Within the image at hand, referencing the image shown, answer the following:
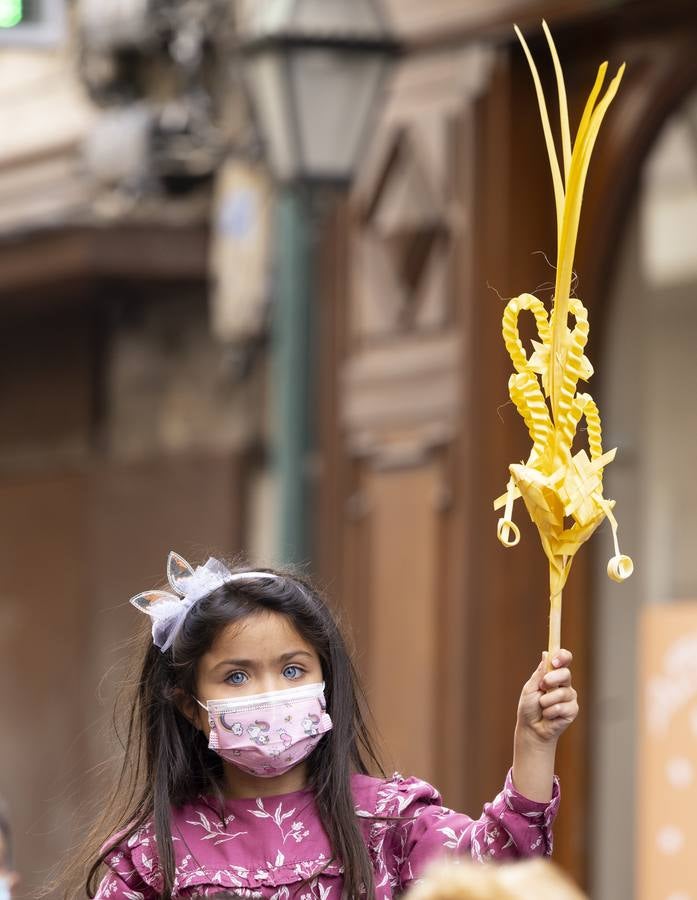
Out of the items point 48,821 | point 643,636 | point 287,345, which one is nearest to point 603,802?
point 643,636

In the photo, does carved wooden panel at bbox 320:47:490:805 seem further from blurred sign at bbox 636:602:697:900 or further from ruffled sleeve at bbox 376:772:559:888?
ruffled sleeve at bbox 376:772:559:888

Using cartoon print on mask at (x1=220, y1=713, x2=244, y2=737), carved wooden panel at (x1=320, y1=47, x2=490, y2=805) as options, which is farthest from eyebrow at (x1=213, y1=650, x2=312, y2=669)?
carved wooden panel at (x1=320, y1=47, x2=490, y2=805)

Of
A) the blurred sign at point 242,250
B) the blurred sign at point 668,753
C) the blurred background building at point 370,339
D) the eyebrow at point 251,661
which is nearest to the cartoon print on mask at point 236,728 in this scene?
the eyebrow at point 251,661

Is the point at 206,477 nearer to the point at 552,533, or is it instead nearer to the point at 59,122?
the point at 59,122

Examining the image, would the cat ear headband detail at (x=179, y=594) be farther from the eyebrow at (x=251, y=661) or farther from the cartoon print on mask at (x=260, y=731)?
the cartoon print on mask at (x=260, y=731)

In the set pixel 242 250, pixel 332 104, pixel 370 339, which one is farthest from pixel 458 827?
pixel 242 250

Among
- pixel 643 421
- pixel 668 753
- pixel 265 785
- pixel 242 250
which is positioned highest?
pixel 242 250

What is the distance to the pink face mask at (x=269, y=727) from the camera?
3689 mm

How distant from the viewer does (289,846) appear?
3.72 m

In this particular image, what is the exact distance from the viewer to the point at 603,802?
27.2 ft

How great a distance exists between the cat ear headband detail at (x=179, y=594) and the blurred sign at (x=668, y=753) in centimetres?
362

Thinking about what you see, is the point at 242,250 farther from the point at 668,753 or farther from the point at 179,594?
the point at 179,594

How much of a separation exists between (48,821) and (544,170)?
16.5 feet

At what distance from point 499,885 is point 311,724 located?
4.73ft
